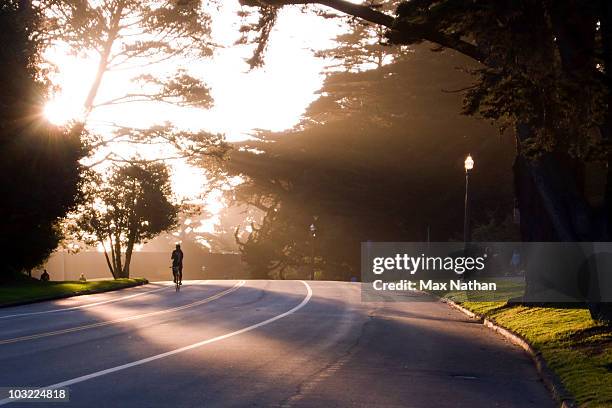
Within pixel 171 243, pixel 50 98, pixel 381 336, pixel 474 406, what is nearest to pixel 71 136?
pixel 50 98

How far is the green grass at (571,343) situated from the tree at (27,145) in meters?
18.7

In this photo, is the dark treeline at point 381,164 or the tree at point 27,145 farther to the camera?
the dark treeline at point 381,164

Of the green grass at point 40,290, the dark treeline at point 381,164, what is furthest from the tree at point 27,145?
the dark treeline at point 381,164

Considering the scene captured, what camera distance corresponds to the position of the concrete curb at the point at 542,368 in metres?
11.2

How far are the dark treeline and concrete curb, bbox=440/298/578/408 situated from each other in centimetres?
2737

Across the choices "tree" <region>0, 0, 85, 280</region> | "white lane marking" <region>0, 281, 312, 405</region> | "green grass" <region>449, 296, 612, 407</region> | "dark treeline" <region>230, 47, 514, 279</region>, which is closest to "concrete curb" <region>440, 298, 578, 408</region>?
"green grass" <region>449, 296, 612, 407</region>

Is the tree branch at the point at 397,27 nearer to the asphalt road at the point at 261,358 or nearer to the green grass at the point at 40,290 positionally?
the asphalt road at the point at 261,358

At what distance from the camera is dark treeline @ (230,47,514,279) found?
5075 centimetres

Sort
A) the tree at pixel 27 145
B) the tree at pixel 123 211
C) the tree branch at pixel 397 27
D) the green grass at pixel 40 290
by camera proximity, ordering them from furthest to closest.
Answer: the tree at pixel 123 211 < the tree at pixel 27 145 < the green grass at pixel 40 290 < the tree branch at pixel 397 27

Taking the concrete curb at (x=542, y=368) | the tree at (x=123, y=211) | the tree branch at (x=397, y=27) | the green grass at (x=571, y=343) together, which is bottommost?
the concrete curb at (x=542, y=368)

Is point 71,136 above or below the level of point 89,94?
below

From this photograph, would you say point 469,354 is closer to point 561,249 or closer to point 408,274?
point 561,249

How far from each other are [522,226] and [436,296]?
414 inches

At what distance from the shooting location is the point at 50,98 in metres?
37.2
